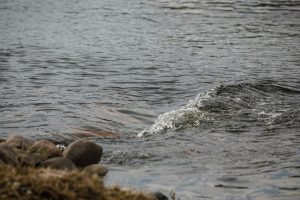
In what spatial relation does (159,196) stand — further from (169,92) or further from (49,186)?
(169,92)

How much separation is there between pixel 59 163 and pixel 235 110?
22.0 ft

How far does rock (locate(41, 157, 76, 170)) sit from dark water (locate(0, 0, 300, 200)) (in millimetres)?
803

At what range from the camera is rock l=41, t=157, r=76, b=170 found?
7508mm

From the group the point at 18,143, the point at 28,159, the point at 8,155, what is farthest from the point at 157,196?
the point at 18,143

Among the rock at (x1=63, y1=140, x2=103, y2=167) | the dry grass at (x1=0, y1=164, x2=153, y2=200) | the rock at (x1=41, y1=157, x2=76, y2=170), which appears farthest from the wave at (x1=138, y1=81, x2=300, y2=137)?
the dry grass at (x1=0, y1=164, x2=153, y2=200)

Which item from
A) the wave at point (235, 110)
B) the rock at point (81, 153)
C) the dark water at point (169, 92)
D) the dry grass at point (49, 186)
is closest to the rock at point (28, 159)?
the rock at point (81, 153)

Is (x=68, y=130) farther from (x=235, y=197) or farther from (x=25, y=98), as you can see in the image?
(x=235, y=197)

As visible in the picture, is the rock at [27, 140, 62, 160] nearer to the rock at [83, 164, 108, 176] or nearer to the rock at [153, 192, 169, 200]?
the rock at [83, 164, 108, 176]

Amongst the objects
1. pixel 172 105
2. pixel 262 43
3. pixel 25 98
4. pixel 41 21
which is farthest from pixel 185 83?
pixel 41 21

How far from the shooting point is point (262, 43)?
82.7 ft

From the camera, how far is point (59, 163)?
7551 millimetres

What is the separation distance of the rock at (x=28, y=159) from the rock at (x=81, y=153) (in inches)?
23.2

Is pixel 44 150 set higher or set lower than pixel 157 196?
higher

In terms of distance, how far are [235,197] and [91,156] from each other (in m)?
2.20
